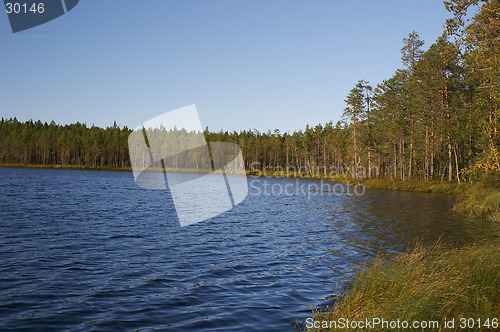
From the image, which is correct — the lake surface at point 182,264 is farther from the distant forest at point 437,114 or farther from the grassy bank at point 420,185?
the grassy bank at point 420,185

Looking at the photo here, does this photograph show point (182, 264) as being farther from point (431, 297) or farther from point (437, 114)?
point (437, 114)

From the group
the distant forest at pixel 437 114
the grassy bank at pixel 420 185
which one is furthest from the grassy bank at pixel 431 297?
the grassy bank at pixel 420 185

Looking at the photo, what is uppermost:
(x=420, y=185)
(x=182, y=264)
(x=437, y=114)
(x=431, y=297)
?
(x=437, y=114)

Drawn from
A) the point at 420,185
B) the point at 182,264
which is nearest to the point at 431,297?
the point at 182,264

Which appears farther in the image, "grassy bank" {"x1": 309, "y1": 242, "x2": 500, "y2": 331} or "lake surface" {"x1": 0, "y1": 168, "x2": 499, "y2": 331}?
"lake surface" {"x1": 0, "y1": 168, "x2": 499, "y2": 331}

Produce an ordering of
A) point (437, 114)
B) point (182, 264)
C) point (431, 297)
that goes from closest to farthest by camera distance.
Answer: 1. point (431, 297)
2. point (182, 264)
3. point (437, 114)

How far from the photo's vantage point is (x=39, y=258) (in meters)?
14.7

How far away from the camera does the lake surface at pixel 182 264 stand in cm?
957

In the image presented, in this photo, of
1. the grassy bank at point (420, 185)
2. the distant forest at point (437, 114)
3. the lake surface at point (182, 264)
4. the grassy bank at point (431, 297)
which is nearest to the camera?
the grassy bank at point (431, 297)

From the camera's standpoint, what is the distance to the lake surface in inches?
377

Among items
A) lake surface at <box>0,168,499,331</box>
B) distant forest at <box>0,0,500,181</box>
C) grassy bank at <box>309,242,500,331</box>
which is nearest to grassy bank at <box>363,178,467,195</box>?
distant forest at <box>0,0,500,181</box>

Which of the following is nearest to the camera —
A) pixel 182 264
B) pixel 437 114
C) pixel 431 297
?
pixel 431 297

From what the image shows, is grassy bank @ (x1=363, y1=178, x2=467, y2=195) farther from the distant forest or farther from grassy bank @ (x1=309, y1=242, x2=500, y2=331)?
grassy bank @ (x1=309, y1=242, x2=500, y2=331)

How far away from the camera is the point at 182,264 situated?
47.8 ft
